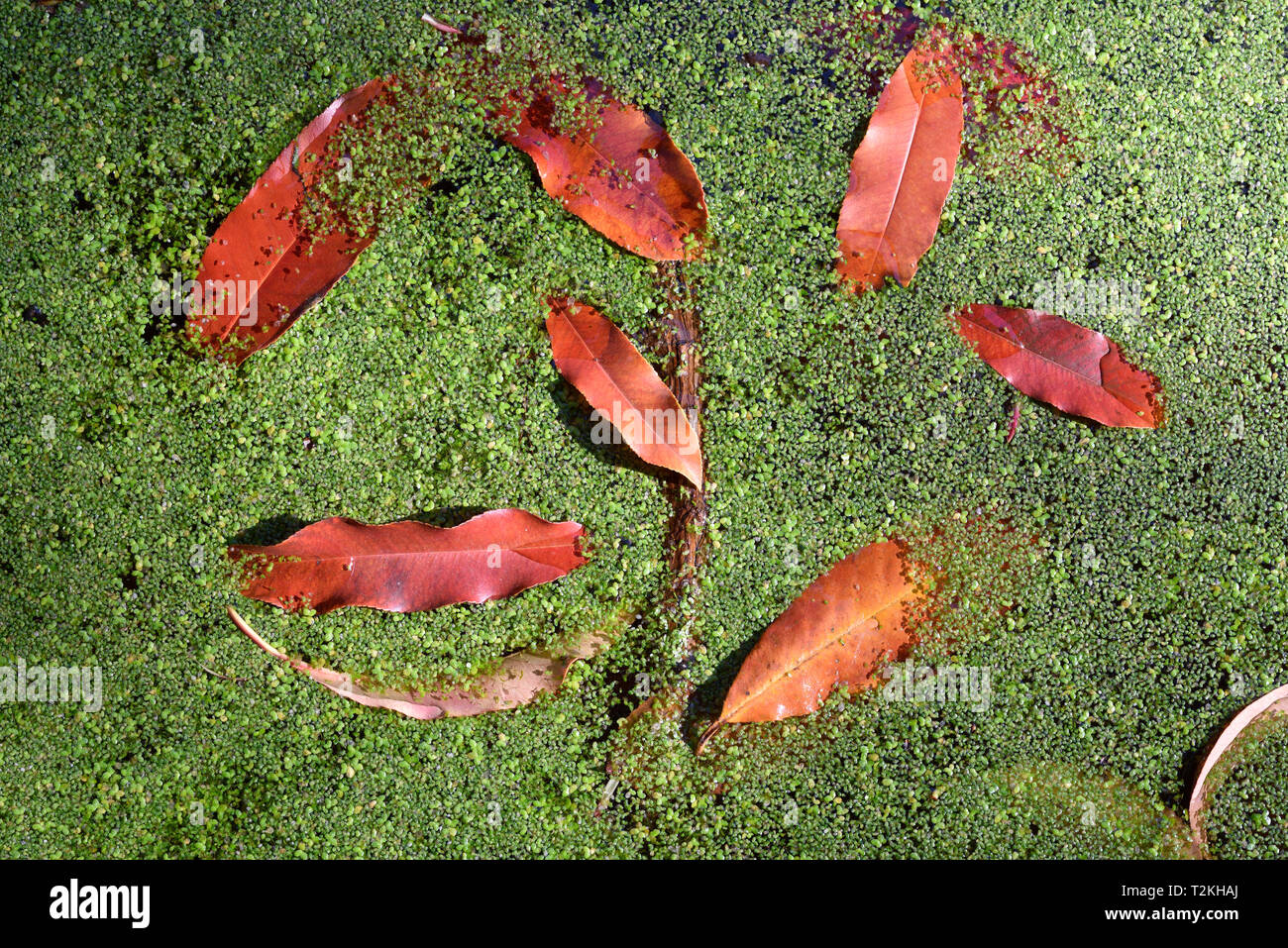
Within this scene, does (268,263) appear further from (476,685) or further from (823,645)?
(823,645)

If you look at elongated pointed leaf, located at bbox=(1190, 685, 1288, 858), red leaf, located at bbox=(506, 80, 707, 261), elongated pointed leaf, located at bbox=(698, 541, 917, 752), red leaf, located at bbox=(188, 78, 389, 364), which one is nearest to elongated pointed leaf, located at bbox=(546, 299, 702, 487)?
red leaf, located at bbox=(506, 80, 707, 261)

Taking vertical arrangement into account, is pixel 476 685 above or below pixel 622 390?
below

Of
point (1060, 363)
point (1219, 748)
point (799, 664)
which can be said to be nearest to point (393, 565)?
point (799, 664)

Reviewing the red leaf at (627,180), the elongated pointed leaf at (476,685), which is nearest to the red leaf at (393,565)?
the elongated pointed leaf at (476,685)

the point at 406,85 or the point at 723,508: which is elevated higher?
the point at 406,85
